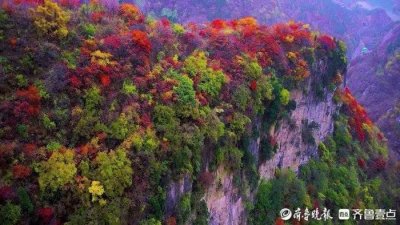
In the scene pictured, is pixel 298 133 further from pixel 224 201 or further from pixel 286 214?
pixel 224 201

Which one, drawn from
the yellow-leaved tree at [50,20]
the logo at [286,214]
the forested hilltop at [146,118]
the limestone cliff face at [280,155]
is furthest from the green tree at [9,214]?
the logo at [286,214]

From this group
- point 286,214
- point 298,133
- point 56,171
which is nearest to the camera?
point 56,171

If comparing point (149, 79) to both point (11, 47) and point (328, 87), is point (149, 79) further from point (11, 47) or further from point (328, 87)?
point (328, 87)

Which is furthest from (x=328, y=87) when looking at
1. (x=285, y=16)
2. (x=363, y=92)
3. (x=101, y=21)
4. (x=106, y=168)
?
(x=285, y=16)

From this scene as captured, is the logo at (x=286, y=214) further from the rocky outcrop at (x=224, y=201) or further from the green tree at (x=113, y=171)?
the green tree at (x=113, y=171)

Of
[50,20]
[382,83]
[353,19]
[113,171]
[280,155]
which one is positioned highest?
[353,19]

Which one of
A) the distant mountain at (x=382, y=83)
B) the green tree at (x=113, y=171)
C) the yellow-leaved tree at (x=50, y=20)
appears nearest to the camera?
the green tree at (x=113, y=171)

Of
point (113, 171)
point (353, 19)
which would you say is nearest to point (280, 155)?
point (113, 171)
